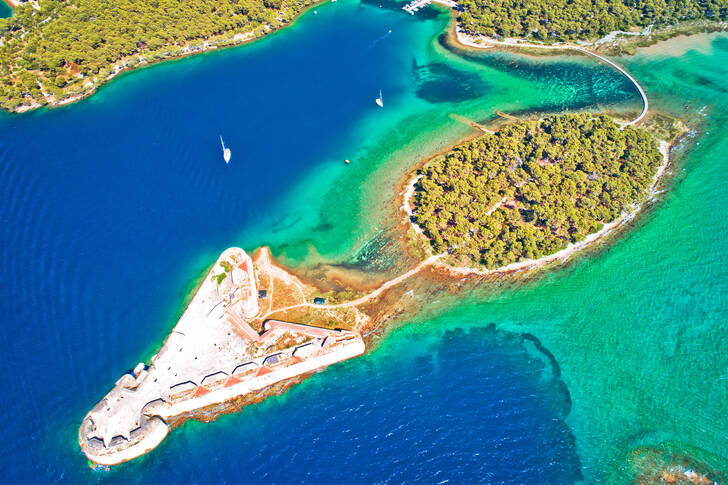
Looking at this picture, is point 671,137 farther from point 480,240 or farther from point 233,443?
point 233,443

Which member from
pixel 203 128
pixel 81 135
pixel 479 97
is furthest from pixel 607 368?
pixel 81 135

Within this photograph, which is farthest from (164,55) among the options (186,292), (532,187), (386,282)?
(532,187)

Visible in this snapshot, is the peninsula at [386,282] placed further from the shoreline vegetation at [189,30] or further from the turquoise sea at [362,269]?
the shoreline vegetation at [189,30]

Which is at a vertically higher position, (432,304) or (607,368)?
(432,304)

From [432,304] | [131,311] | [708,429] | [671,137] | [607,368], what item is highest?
[671,137]

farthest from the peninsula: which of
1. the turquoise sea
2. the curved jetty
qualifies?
the turquoise sea

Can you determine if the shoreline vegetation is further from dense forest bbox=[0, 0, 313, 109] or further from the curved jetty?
the curved jetty

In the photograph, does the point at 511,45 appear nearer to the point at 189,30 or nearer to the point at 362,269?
the point at 362,269
